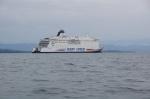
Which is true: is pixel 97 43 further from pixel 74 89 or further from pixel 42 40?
pixel 74 89

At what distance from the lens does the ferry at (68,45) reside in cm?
9256

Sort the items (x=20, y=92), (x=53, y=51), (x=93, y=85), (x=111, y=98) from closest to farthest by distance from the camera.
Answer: (x=111, y=98), (x=20, y=92), (x=93, y=85), (x=53, y=51)

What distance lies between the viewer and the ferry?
9256 cm

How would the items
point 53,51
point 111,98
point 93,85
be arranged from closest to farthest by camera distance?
point 111,98, point 93,85, point 53,51

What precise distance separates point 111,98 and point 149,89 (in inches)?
98.3

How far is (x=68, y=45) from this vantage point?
305 ft

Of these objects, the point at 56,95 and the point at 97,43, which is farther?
the point at 97,43

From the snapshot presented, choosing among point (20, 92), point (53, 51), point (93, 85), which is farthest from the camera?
point (53, 51)

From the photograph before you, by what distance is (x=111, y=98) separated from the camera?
1167cm

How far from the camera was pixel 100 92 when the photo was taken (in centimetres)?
1291

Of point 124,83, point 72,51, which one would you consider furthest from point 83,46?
point 124,83

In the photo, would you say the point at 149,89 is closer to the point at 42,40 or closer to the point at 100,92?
the point at 100,92

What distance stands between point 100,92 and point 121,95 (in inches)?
36.8

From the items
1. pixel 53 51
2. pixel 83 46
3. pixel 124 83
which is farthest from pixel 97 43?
pixel 124 83
